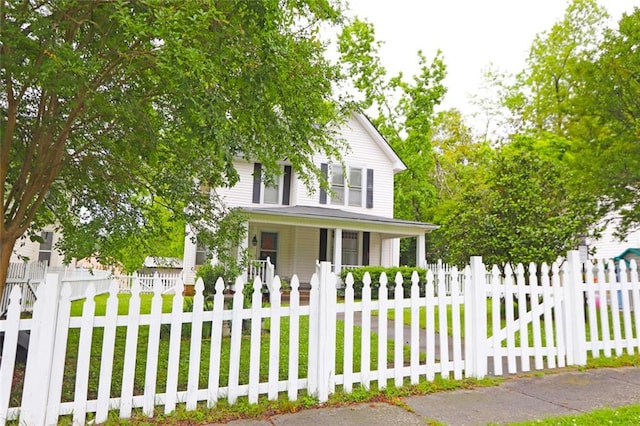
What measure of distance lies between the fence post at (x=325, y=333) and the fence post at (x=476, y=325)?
170 cm

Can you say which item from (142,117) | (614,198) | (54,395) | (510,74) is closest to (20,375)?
(54,395)

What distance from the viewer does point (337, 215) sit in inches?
614

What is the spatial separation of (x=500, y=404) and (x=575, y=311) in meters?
2.09

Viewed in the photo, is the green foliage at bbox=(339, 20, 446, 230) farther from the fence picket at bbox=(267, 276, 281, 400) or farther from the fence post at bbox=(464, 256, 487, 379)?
the fence picket at bbox=(267, 276, 281, 400)

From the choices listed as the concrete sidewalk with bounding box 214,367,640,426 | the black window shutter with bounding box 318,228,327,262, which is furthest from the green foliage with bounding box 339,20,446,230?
the concrete sidewalk with bounding box 214,367,640,426

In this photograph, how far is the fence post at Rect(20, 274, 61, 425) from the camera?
10.2ft

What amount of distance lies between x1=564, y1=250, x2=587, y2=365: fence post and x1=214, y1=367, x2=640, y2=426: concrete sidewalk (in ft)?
1.38

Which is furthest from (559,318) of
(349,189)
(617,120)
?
(349,189)

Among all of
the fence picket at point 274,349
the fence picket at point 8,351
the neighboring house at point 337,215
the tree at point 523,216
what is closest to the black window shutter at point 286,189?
the neighboring house at point 337,215

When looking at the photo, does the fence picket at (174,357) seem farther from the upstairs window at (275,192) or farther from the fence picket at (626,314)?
the upstairs window at (275,192)

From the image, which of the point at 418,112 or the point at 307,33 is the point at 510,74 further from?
the point at 307,33

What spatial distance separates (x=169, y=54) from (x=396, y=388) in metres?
3.75

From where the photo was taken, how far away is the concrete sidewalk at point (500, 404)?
3488mm

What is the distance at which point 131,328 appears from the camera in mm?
3426
